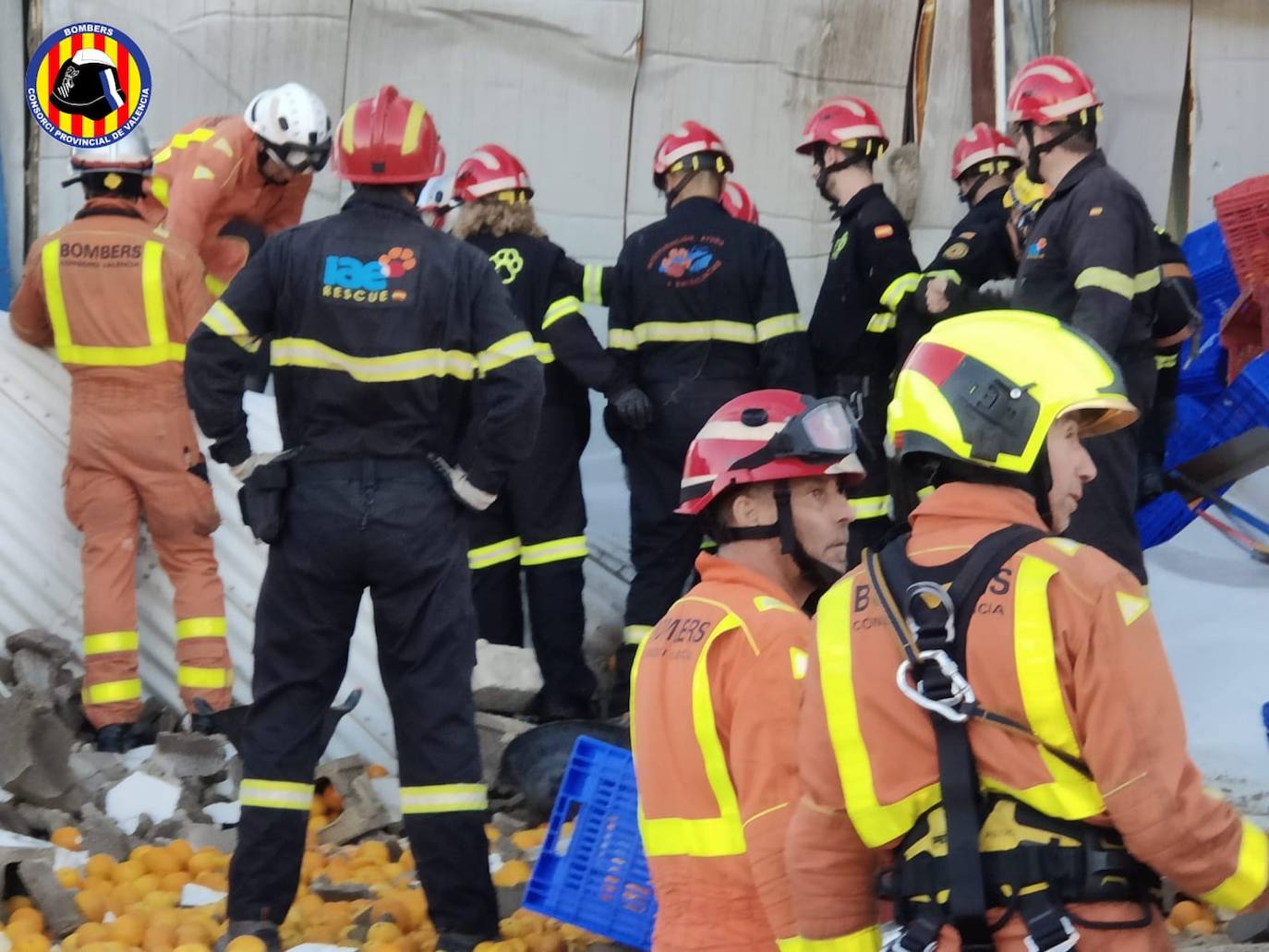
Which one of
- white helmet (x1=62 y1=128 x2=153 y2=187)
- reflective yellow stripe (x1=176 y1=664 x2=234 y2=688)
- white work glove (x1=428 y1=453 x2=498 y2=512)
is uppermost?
white helmet (x1=62 y1=128 x2=153 y2=187)

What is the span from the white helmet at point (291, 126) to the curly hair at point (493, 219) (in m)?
0.76

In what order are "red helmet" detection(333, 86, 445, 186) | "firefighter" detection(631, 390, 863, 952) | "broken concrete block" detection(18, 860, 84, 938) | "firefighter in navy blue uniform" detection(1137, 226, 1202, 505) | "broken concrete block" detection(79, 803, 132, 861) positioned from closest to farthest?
"firefighter" detection(631, 390, 863, 952) → "red helmet" detection(333, 86, 445, 186) → "broken concrete block" detection(18, 860, 84, 938) → "broken concrete block" detection(79, 803, 132, 861) → "firefighter in navy blue uniform" detection(1137, 226, 1202, 505)

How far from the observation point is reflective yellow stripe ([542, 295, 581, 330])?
249 inches

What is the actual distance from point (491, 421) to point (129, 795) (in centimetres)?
212

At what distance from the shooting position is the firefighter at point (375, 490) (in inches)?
165

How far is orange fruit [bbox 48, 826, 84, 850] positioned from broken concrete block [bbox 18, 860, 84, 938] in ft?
2.03

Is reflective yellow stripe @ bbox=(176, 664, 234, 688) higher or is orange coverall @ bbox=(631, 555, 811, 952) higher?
orange coverall @ bbox=(631, 555, 811, 952)

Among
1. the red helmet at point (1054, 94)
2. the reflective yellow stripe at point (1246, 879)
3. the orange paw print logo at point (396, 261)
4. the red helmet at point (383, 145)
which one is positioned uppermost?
the red helmet at point (1054, 94)

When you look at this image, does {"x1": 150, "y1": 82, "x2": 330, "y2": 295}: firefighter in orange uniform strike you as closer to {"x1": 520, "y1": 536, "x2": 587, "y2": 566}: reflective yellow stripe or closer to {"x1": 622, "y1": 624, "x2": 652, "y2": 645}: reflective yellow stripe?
{"x1": 520, "y1": 536, "x2": 587, "y2": 566}: reflective yellow stripe

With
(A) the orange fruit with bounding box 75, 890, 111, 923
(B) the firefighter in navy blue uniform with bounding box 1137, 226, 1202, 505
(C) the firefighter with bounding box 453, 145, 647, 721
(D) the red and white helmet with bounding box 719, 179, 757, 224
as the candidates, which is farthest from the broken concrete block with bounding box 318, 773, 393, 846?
(D) the red and white helmet with bounding box 719, 179, 757, 224

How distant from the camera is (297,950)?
4.25 m

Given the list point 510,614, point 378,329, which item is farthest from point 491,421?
point 510,614

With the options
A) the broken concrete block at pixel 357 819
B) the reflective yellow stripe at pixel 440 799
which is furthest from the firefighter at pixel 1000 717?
the broken concrete block at pixel 357 819

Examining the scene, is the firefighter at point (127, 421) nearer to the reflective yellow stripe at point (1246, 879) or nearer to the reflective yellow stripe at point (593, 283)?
the reflective yellow stripe at point (593, 283)
